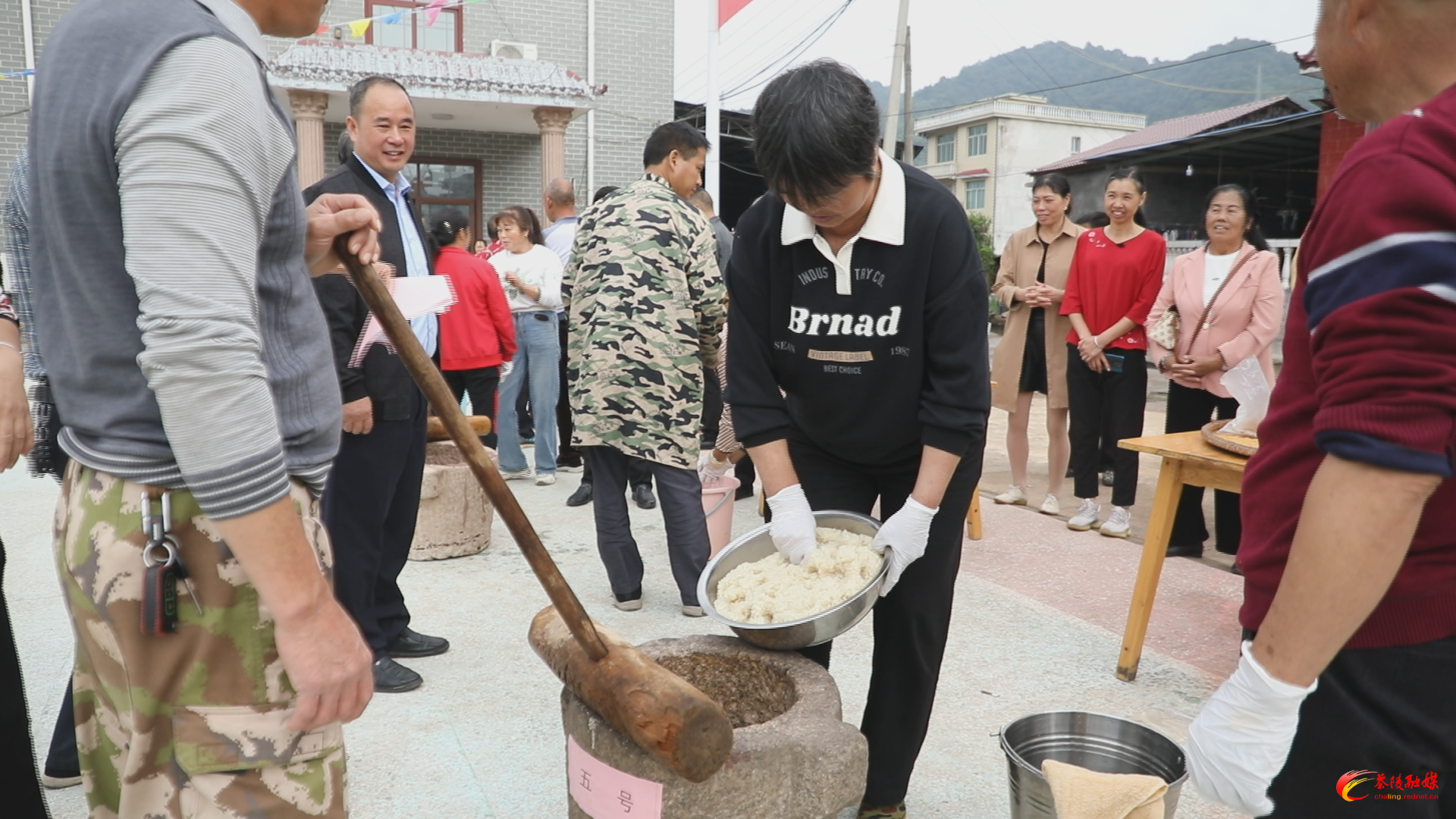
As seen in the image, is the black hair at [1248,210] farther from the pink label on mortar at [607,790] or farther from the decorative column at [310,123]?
the decorative column at [310,123]

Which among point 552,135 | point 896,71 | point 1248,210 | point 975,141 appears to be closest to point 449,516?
point 1248,210

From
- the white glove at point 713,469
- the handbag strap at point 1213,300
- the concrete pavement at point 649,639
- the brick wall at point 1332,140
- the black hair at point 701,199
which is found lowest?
the concrete pavement at point 649,639

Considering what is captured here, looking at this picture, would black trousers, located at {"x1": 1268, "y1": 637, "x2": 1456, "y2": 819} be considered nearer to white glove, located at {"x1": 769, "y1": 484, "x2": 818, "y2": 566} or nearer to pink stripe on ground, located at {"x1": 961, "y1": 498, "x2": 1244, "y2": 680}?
white glove, located at {"x1": 769, "y1": 484, "x2": 818, "y2": 566}

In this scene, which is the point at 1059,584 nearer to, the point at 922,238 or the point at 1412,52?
the point at 922,238

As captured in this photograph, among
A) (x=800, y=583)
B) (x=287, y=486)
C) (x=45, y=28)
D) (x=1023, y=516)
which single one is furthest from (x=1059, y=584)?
(x=45, y=28)

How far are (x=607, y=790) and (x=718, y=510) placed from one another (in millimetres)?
2655

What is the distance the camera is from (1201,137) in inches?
579

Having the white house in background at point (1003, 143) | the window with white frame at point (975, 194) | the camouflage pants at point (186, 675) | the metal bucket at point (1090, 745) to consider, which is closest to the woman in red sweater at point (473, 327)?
the metal bucket at point (1090, 745)

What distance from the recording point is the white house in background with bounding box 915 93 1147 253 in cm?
5766

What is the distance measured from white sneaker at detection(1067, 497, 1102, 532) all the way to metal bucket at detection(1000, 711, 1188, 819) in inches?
130

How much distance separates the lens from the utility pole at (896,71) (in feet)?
50.1

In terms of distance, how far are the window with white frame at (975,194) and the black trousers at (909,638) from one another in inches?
2352

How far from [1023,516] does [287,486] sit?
16.9ft

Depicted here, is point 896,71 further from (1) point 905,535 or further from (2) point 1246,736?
(2) point 1246,736
